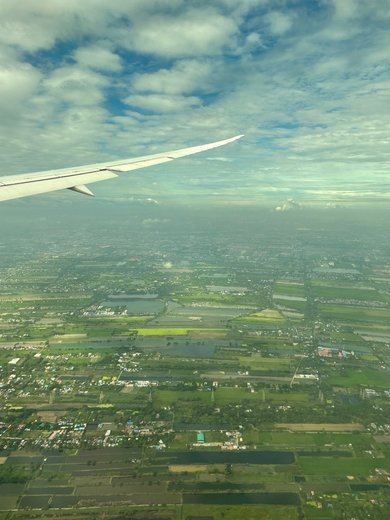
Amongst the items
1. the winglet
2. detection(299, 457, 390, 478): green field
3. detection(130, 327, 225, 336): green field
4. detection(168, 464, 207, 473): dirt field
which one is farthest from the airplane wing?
detection(130, 327, 225, 336): green field

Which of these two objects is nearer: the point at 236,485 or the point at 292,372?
the point at 236,485

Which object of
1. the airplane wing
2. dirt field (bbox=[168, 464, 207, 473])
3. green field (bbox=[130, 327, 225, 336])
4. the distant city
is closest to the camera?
the airplane wing

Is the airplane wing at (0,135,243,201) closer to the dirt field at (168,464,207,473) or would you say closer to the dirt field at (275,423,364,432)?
the dirt field at (168,464,207,473)

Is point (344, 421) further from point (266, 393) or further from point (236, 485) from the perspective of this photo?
point (236, 485)

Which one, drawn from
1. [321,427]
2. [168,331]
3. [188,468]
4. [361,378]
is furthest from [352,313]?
[188,468]

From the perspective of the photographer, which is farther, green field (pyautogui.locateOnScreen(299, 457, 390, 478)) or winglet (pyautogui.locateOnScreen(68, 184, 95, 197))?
green field (pyautogui.locateOnScreen(299, 457, 390, 478))

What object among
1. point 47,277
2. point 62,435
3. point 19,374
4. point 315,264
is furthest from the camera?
point 315,264

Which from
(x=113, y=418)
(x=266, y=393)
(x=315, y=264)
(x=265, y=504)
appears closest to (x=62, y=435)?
(x=113, y=418)

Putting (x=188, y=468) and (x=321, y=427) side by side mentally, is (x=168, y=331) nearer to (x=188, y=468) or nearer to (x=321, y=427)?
(x=321, y=427)
